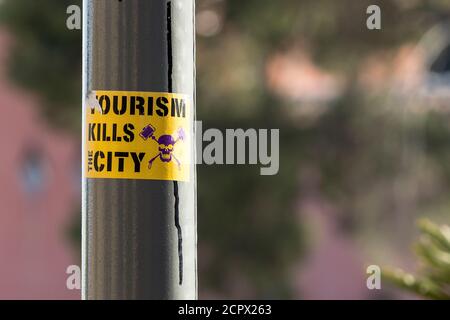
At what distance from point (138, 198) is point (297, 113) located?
1446cm

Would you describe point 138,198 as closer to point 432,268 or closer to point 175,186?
point 175,186

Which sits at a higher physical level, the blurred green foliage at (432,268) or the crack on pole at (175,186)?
the crack on pole at (175,186)

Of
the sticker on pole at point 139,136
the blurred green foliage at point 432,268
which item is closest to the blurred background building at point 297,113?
the blurred green foliage at point 432,268

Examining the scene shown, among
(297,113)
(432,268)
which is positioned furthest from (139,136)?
(297,113)

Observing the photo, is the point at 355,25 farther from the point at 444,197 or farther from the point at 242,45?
the point at 444,197

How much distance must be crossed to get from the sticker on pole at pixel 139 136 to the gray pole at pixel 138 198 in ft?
0.07

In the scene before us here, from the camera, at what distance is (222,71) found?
1688 centimetres

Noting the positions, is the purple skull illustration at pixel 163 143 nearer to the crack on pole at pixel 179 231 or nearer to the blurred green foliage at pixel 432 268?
the crack on pole at pixel 179 231

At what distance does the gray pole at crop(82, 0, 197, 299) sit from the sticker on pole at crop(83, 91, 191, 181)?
2 centimetres

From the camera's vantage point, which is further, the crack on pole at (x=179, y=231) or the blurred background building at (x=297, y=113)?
the blurred background building at (x=297, y=113)

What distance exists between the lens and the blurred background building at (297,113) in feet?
55.0

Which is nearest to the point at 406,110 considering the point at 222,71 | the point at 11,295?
the point at 222,71

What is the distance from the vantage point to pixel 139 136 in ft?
11.0

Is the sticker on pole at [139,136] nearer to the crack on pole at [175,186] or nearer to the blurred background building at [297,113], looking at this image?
the crack on pole at [175,186]
